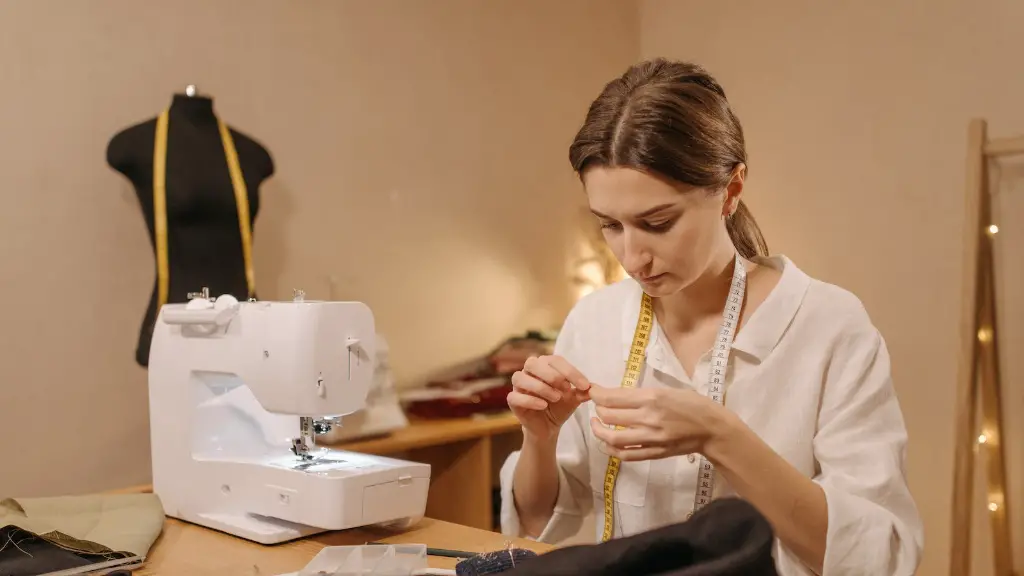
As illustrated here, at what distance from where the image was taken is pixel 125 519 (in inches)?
60.5

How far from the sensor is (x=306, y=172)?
2848 millimetres

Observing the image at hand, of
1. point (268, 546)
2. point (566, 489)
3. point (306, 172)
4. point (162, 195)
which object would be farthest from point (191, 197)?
point (566, 489)

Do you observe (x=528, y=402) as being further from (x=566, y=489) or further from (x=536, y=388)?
(x=566, y=489)

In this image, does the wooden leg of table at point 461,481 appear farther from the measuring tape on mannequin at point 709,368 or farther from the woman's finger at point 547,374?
the woman's finger at point 547,374

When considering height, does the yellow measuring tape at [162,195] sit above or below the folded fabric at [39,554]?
above

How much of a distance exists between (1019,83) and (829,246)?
0.80 metres

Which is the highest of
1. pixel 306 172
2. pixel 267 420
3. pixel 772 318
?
pixel 306 172

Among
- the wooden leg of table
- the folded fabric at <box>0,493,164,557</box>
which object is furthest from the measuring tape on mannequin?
the wooden leg of table

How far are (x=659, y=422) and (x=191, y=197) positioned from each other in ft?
4.76

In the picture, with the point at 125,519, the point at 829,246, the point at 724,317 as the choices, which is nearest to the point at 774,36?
the point at 829,246

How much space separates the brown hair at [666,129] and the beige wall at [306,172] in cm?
150

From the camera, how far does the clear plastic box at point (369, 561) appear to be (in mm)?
1217

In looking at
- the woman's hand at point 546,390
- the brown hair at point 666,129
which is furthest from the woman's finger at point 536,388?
the brown hair at point 666,129

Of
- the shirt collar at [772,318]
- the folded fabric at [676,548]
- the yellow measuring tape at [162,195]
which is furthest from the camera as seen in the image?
the yellow measuring tape at [162,195]
